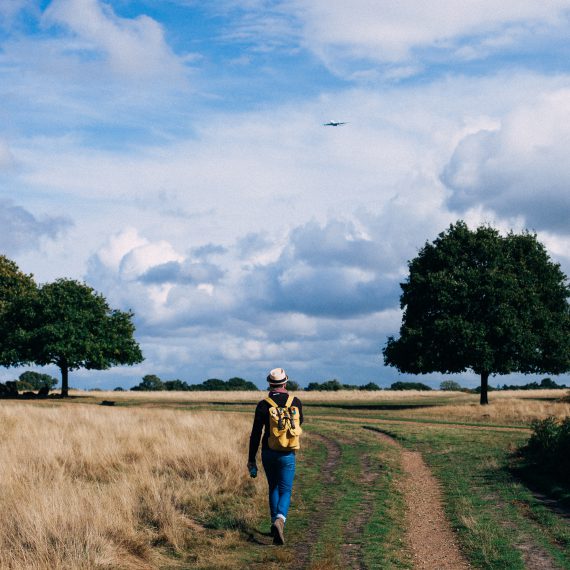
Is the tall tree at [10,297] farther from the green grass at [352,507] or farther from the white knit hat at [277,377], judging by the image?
the white knit hat at [277,377]

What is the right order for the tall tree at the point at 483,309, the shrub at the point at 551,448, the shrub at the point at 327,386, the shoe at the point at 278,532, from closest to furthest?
the shoe at the point at 278,532
the shrub at the point at 551,448
the tall tree at the point at 483,309
the shrub at the point at 327,386

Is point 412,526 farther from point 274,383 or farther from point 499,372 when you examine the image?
point 499,372

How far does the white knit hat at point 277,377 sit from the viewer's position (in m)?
10.8

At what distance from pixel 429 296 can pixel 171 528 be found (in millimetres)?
39044

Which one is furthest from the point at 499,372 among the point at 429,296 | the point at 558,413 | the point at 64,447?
the point at 64,447

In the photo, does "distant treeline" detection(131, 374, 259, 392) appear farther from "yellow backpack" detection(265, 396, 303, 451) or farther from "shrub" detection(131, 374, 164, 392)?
"yellow backpack" detection(265, 396, 303, 451)

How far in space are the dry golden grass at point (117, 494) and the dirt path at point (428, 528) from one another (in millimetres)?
2836

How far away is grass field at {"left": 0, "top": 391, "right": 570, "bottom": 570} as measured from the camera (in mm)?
9664

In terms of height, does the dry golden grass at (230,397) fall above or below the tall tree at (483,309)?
below

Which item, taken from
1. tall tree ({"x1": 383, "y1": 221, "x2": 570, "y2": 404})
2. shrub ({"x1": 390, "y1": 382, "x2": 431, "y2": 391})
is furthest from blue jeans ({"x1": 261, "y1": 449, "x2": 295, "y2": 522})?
shrub ({"x1": 390, "y1": 382, "x2": 431, "y2": 391})

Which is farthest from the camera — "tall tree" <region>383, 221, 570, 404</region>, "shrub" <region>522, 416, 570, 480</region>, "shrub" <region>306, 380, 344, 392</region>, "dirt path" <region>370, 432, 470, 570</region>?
"shrub" <region>306, 380, 344, 392</region>

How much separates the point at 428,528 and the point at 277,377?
12.5ft

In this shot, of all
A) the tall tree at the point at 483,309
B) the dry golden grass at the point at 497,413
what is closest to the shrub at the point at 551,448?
the dry golden grass at the point at 497,413

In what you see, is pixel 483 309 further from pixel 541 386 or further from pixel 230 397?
pixel 541 386
